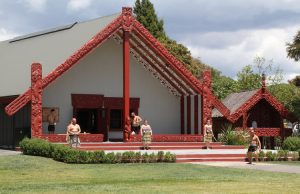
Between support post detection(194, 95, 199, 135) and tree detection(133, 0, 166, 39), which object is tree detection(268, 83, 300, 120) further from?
tree detection(133, 0, 166, 39)

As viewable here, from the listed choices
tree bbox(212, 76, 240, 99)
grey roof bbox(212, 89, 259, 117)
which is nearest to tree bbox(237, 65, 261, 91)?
tree bbox(212, 76, 240, 99)

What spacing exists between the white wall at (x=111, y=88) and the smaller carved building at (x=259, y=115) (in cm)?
353

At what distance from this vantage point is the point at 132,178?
19422 millimetres

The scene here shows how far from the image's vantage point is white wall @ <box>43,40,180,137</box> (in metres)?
35.6

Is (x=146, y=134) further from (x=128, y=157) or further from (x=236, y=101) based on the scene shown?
(x=236, y=101)

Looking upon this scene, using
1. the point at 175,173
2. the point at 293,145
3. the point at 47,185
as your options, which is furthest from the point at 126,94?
the point at 47,185

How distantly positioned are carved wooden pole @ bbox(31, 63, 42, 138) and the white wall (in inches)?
141

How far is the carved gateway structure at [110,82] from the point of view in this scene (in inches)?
1331

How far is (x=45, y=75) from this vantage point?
107ft

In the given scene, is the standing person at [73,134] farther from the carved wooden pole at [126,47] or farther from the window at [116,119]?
the window at [116,119]

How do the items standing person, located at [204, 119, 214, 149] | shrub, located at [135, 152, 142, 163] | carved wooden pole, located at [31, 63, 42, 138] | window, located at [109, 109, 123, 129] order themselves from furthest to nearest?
window, located at [109, 109, 123, 129] → standing person, located at [204, 119, 214, 149] → carved wooden pole, located at [31, 63, 42, 138] → shrub, located at [135, 152, 142, 163]

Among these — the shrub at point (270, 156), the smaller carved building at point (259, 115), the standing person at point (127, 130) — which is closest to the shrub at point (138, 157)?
the shrub at point (270, 156)

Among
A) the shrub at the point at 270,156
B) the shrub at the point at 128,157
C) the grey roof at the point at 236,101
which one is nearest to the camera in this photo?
the shrub at the point at 128,157

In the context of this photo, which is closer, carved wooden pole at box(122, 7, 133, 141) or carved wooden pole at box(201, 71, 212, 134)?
carved wooden pole at box(122, 7, 133, 141)
